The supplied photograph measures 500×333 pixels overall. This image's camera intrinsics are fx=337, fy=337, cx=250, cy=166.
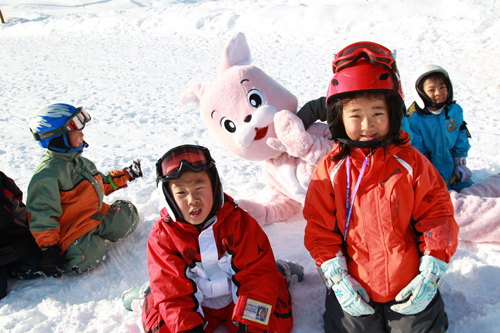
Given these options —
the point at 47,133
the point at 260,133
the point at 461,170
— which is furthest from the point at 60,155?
the point at 461,170

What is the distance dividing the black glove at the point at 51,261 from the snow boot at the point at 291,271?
5.11 ft

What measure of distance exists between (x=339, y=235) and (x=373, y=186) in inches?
12.5

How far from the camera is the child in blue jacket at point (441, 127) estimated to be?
2777mm

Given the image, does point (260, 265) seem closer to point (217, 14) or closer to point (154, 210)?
point (154, 210)

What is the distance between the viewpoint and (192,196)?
180 centimetres

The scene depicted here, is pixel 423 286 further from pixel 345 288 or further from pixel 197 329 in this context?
pixel 197 329

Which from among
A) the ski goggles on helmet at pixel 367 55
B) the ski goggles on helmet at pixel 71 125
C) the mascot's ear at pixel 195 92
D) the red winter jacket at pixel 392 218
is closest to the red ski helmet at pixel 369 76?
the ski goggles on helmet at pixel 367 55

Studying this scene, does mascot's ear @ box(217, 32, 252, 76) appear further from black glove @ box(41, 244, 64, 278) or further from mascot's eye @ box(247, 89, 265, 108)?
black glove @ box(41, 244, 64, 278)

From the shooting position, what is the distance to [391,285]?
1618 millimetres

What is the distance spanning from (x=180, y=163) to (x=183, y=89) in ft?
17.7

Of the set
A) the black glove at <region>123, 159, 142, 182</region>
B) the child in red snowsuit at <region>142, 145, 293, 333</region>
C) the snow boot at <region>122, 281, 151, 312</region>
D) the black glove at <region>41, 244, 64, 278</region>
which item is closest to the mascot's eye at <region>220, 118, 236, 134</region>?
the child in red snowsuit at <region>142, 145, 293, 333</region>

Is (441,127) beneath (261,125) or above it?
beneath

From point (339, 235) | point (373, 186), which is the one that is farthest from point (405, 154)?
point (339, 235)

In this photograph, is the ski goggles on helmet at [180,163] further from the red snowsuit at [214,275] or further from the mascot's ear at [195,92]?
the mascot's ear at [195,92]
